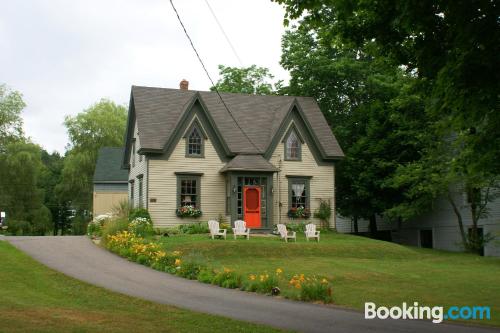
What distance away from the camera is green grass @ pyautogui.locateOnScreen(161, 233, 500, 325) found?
45.8 feet

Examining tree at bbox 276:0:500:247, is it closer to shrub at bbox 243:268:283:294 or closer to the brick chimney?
shrub at bbox 243:268:283:294

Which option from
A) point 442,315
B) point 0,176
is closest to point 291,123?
point 442,315

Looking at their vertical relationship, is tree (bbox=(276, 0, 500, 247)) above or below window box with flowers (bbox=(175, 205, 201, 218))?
above

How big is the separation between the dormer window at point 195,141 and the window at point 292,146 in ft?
15.5

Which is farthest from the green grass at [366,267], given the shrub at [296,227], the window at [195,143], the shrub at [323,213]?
the window at [195,143]


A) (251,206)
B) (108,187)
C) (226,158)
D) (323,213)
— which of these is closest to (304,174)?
(323,213)

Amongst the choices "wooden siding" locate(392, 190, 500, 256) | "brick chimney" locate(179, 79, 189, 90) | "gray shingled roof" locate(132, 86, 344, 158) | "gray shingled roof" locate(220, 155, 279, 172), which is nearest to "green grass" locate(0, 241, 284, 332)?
"gray shingled roof" locate(220, 155, 279, 172)

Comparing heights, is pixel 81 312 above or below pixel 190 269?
below

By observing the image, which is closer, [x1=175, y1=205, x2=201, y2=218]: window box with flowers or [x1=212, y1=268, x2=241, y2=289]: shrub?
[x1=212, y1=268, x2=241, y2=289]: shrub

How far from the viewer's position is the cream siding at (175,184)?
2867cm

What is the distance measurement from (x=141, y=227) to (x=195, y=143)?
6.39m

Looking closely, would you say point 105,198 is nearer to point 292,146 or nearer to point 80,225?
point 80,225

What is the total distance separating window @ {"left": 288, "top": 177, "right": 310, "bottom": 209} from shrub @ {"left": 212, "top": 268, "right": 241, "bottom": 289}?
50.5ft

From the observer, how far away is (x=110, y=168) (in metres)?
48.5
